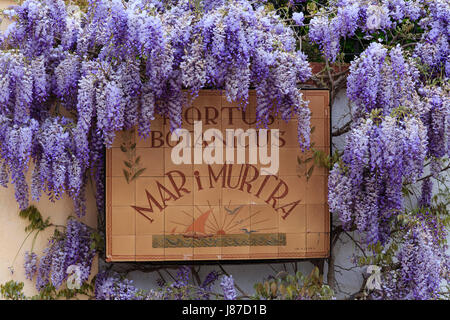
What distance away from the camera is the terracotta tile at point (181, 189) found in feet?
12.2

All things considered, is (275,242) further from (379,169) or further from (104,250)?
(104,250)

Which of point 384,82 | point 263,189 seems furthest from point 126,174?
point 384,82

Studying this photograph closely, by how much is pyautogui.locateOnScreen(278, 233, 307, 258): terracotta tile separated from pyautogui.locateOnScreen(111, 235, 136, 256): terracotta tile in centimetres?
115

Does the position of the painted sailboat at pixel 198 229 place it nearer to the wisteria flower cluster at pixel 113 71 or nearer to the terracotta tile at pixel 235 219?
the terracotta tile at pixel 235 219

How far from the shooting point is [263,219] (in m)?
3.77

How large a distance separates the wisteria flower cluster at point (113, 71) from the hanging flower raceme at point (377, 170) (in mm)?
419

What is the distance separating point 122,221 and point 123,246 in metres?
0.19

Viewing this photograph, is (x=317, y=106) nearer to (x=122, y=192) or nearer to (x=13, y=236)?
(x=122, y=192)

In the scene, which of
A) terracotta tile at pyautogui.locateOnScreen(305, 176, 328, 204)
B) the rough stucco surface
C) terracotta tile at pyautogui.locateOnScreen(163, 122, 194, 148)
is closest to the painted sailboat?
terracotta tile at pyautogui.locateOnScreen(163, 122, 194, 148)

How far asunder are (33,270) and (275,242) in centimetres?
193

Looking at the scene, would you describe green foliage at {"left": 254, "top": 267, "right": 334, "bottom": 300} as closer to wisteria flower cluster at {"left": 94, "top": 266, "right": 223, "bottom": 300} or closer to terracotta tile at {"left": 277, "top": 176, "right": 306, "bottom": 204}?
wisteria flower cluster at {"left": 94, "top": 266, "right": 223, "bottom": 300}

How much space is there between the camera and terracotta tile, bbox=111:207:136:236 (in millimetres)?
3682

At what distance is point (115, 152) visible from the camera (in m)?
3.70

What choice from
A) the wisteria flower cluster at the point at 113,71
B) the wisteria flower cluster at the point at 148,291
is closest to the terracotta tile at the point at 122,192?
the wisteria flower cluster at the point at 113,71
